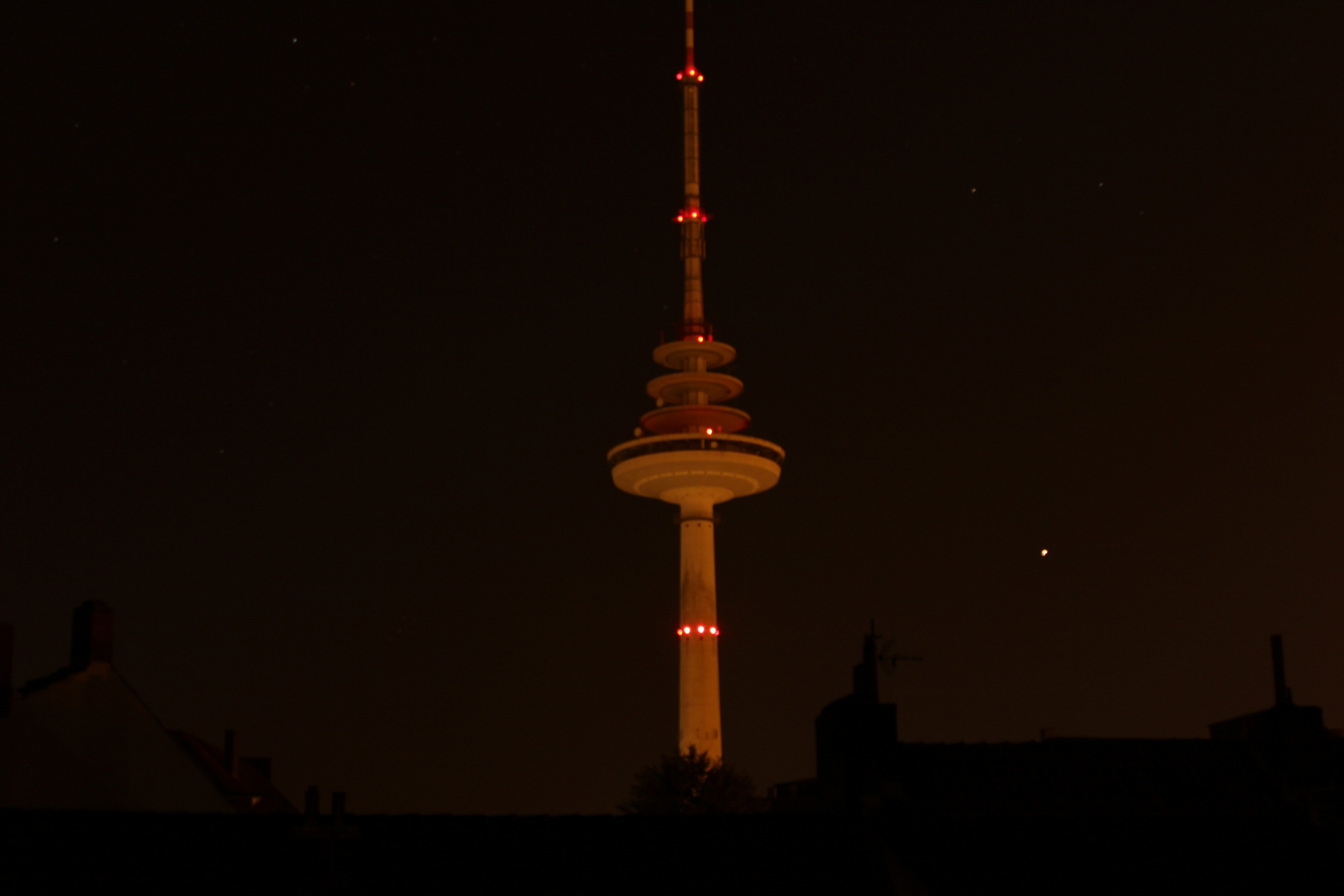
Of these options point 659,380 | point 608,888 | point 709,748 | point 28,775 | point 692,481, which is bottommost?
point 608,888

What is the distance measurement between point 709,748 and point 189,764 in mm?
56963

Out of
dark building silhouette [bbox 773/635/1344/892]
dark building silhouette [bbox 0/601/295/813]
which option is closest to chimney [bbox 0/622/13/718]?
dark building silhouette [bbox 0/601/295/813]

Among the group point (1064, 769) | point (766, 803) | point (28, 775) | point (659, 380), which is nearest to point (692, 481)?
point (659, 380)

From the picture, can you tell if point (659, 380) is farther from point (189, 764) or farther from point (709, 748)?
point (189, 764)

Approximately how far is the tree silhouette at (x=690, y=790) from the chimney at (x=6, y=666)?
→ 39.1m

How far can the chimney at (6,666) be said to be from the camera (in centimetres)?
3319

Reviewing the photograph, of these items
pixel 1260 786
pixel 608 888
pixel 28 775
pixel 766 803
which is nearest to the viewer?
pixel 608 888

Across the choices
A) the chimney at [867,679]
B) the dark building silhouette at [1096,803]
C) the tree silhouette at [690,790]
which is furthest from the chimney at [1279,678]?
the tree silhouette at [690,790]

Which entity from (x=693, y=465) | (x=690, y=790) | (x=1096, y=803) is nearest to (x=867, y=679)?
(x=1096, y=803)

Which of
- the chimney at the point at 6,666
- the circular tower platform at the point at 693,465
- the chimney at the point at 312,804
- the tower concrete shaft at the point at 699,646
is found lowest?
the chimney at the point at 312,804

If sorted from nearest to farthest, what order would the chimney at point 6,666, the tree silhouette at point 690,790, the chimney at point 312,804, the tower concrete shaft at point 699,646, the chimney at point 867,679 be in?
the chimney at point 312,804 → the chimney at point 6,666 → the chimney at point 867,679 → the tree silhouette at point 690,790 → the tower concrete shaft at point 699,646

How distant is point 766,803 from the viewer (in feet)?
240

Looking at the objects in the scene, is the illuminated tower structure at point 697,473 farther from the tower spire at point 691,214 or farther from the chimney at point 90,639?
the chimney at point 90,639

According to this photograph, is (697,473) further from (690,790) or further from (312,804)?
(312,804)
